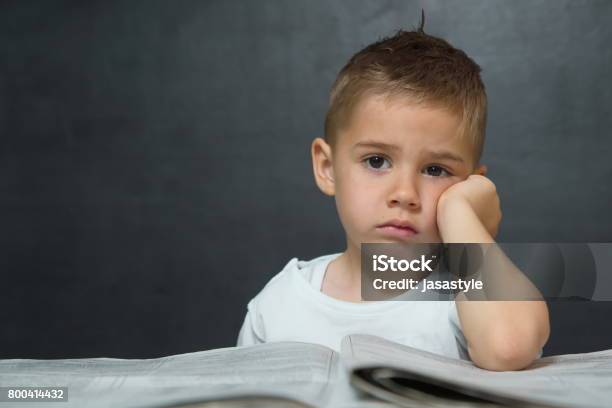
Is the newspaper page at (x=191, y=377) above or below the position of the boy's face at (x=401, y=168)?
below

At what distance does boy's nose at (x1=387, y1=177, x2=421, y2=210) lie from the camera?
114 centimetres

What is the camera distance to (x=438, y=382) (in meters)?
0.68

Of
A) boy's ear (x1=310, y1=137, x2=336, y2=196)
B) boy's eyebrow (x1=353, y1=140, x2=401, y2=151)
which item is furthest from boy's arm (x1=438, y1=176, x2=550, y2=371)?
boy's ear (x1=310, y1=137, x2=336, y2=196)

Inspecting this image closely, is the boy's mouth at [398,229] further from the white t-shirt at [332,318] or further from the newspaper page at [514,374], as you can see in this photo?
the newspaper page at [514,374]

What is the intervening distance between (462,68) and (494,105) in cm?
89

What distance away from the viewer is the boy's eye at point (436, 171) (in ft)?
3.87

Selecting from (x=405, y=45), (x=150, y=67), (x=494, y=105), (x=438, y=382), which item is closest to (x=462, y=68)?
(x=405, y=45)

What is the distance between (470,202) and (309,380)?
494 millimetres

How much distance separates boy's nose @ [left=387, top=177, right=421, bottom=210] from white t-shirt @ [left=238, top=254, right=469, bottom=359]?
6.0 inches

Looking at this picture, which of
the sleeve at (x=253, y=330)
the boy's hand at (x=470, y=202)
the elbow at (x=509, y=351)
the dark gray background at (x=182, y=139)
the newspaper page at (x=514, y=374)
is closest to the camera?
the newspaper page at (x=514, y=374)

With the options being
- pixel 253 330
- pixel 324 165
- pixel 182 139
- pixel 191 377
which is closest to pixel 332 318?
pixel 253 330

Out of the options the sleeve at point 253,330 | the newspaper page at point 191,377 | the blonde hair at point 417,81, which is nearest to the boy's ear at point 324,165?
the blonde hair at point 417,81

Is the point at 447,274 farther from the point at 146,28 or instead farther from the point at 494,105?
the point at 146,28

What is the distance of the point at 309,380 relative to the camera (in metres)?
0.74
